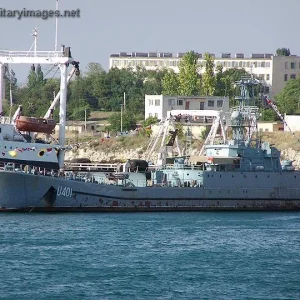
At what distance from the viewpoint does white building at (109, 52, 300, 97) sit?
14650 cm

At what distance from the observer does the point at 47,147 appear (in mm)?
70250

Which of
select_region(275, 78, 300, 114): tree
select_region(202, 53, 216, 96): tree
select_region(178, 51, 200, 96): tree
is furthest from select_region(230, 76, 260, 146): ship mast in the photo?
select_region(178, 51, 200, 96): tree

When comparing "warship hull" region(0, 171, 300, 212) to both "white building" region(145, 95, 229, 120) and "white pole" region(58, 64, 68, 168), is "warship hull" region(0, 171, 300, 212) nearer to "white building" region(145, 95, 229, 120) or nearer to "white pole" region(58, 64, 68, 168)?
"white pole" region(58, 64, 68, 168)

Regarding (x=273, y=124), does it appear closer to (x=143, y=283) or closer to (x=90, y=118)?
(x=90, y=118)

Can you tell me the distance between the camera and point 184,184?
7100 cm

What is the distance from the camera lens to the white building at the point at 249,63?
146 meters

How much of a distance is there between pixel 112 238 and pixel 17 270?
9773 millimetres

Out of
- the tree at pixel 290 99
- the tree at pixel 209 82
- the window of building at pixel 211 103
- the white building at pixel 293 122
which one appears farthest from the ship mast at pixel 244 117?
the tree at pixel 209 82

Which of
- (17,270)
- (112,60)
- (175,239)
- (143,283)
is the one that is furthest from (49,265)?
(112,60)

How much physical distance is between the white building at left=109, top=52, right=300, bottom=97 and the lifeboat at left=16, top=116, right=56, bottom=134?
7269cm

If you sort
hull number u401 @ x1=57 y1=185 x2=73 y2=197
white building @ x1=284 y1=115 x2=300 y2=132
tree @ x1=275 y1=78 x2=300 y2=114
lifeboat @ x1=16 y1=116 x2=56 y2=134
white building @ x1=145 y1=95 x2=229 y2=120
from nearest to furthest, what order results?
hull number u401 @ x1=57 y1=185 x2=73 y2=197 → lifeboat @ x1=16 y1=116 x2=56 y2=134 → white building @ x1=284 y1=115 x2=300 y2=132 → white building @ x1=145 y1=95 x2=229 y2=120 → tree @ x1=275 y1=78 x2=300 y2=114

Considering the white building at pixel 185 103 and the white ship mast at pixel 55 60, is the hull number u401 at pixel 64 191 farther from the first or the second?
the white building at pixel 185 103

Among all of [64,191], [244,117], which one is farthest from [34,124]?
[244,117]

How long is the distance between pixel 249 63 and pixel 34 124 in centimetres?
8557
